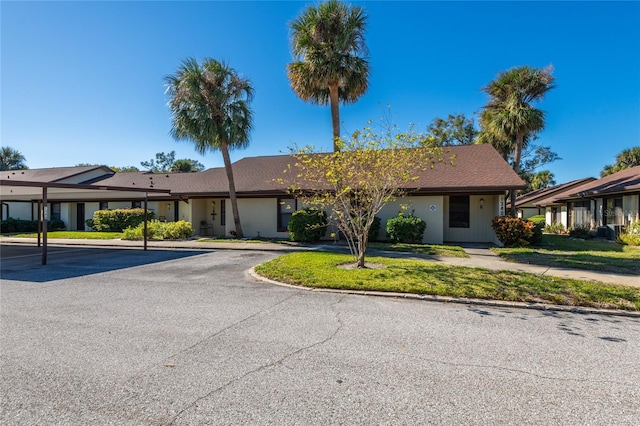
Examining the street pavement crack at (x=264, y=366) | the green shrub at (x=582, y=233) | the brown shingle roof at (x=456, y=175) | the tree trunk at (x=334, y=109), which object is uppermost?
the tree trunk at (x=334, y=109)

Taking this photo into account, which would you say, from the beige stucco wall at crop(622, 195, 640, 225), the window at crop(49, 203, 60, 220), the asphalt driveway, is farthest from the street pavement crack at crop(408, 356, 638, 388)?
the window at crop(49, 203, 60, 220)

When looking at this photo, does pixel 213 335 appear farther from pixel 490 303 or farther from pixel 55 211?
pixel 55 211

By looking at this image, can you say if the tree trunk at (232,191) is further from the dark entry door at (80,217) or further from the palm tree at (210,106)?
the dark entry door at (80,217)

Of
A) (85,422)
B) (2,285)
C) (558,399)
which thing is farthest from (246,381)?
(2,285)

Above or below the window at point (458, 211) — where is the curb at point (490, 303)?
below

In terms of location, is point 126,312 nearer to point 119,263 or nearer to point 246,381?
point 246,381

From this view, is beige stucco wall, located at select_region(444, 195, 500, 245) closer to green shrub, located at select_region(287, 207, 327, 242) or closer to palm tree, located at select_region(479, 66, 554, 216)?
palm tree, located at select_region(479, 66, 554, 216)

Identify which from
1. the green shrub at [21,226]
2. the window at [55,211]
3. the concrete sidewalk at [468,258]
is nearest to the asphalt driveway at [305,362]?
the concrete sidewalk at [468,258]

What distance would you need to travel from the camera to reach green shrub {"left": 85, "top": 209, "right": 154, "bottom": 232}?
75.3ft

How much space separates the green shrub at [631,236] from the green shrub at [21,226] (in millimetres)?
34306

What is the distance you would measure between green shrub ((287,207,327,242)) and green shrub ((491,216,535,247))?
7.57 meters

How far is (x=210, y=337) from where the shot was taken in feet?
15.4

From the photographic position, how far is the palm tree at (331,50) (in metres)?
14.8

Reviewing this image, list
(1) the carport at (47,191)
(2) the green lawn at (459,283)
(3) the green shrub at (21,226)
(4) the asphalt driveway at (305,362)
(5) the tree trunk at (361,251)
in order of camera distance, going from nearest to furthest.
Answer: (4) the asphalt driveway at (305,362)
(2) the green lawn at (459,283)
(5) the tree trunk at (361,251)
(1) the carport at (47,191)
(3) the green shrub at (21,226)
